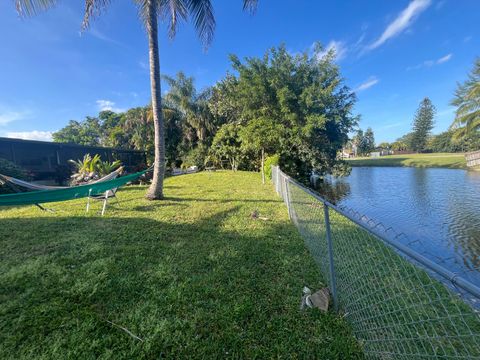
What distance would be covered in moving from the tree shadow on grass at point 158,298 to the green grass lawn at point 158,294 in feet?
0.03

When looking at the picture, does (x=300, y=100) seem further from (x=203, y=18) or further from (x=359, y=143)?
(x=359, y=143)

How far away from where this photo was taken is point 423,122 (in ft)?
159

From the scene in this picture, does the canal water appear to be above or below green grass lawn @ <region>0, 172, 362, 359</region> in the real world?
below

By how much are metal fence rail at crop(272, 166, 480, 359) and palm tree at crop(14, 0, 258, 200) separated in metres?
4.70

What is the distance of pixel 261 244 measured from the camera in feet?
12.1

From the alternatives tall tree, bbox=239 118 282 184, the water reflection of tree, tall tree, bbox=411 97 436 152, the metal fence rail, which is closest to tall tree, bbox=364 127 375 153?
tall tree, bbox=411 97 436 152

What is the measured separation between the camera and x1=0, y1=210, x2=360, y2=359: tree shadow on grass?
1.75 metres

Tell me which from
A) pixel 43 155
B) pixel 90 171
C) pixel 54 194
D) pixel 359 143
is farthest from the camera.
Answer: pixel 359 143

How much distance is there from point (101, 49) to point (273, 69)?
32.5ft

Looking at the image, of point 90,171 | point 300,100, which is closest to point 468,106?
point 300,100

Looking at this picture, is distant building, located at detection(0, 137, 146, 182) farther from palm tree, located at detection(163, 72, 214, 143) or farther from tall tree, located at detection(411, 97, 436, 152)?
tall tree, located at detection(411, 97, 436, 152)

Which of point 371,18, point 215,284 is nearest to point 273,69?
point 371,18

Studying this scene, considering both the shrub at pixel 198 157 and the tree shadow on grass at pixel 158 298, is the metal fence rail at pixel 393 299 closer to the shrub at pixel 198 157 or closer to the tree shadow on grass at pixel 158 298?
the tree shadow on grass at pixel 158 298

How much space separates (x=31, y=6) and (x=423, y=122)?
6491cm
